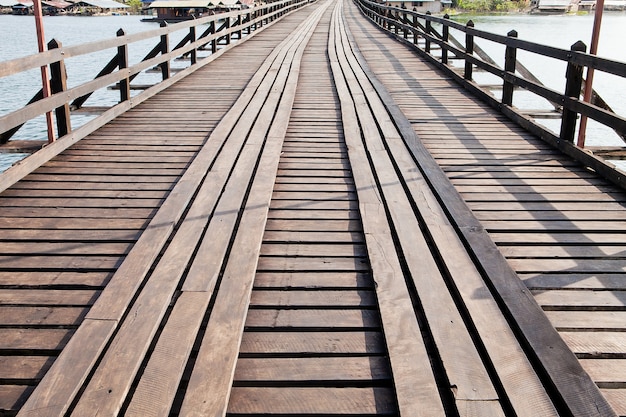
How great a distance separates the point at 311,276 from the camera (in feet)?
10.4

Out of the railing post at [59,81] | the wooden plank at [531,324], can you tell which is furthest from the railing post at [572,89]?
the railing post at [59,81]

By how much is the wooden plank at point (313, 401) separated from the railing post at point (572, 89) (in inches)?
161

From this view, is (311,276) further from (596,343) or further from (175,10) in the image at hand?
(175,10)

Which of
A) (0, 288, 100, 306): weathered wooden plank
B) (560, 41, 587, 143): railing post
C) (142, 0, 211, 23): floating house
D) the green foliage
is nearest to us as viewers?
(0, 288, 100, 306): weathered wooden plank

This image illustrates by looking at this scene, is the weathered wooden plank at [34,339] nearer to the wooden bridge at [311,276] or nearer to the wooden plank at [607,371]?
the wooden bridge at [311,276]

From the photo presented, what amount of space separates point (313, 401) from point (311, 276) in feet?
3.35

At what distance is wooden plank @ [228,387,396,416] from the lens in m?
2.16

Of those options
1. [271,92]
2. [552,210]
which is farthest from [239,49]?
[552,210]

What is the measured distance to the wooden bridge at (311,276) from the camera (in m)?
2.27

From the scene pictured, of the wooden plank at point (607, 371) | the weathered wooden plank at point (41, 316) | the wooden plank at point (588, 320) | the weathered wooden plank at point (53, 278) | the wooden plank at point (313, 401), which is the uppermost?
the weathered wooden plank at point (53, 278)

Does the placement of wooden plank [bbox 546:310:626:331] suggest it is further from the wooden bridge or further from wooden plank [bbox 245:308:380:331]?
wooden plank [bbox 245:308:380:331]

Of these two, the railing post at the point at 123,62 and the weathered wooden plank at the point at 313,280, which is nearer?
the weathered wooden plank at the point at 313,280

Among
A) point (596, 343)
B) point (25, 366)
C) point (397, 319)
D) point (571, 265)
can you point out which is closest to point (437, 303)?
point (397, 319)

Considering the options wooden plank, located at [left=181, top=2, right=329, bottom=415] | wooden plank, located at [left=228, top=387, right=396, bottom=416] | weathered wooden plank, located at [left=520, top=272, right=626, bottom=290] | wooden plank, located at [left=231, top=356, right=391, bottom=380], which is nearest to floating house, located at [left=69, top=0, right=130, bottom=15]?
wooden plank, located at [left=181, top=2, right=329, bottom=415]
